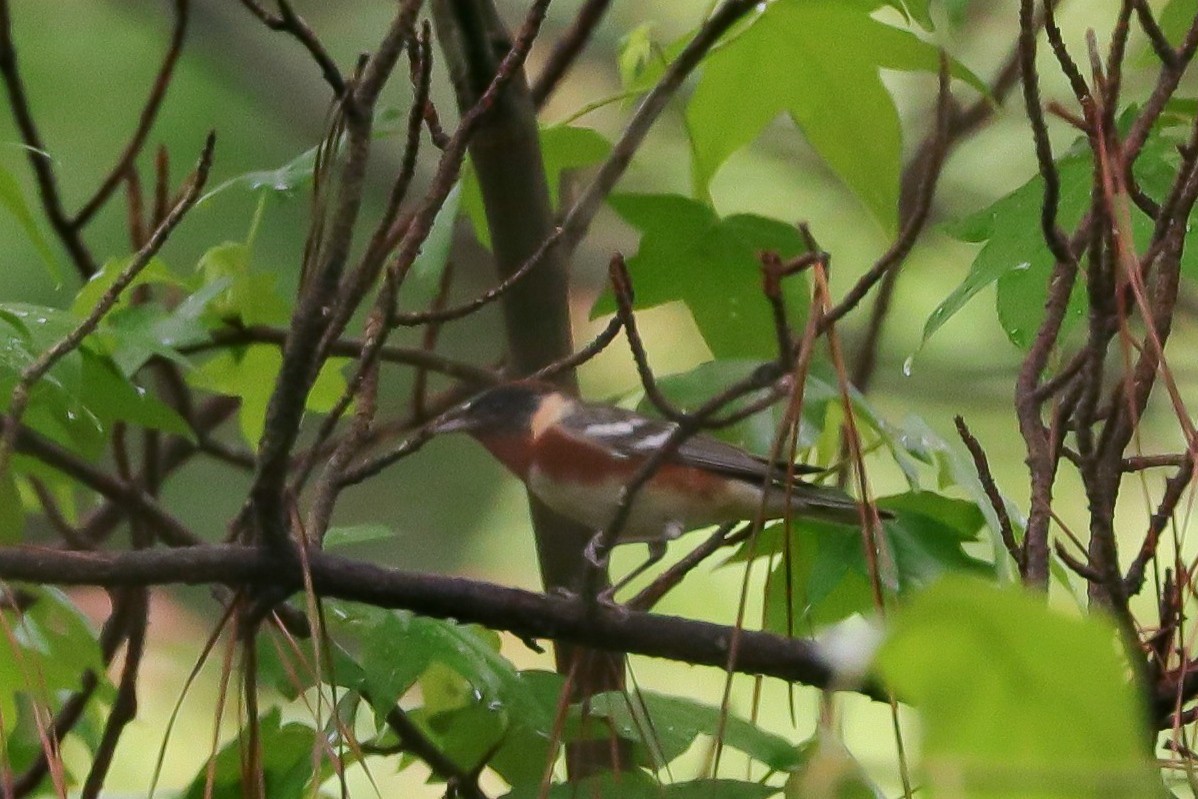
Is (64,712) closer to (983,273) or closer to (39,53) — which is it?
(983,273)

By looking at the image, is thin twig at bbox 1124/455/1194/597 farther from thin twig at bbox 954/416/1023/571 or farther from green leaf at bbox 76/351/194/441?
green leaf at bbox 76/351/194/441

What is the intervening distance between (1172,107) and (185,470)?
3.26 meters

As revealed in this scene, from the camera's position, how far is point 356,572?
52.2 inches

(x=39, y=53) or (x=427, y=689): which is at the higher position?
(x=39, y=53)

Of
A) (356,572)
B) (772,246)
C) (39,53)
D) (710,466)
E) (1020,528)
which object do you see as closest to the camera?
(356,572)

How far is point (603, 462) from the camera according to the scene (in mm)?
2285

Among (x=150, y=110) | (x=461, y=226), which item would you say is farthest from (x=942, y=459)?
(x=461, y=226)

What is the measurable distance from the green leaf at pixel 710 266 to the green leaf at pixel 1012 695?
1388mm

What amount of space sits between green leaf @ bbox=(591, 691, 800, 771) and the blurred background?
179 cm

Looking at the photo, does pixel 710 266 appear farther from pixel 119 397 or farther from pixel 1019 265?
pixel 119 397

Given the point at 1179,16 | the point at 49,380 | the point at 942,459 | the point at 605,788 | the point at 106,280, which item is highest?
the point at 1179,16

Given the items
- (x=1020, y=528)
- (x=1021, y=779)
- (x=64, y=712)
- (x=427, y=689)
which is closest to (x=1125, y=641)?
(x=1020, y=528)

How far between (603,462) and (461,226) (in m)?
1.25

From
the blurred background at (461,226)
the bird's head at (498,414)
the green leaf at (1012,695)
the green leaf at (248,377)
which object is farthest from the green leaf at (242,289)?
the green leaf at (1012,695)
